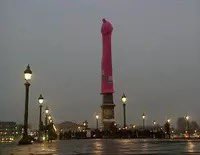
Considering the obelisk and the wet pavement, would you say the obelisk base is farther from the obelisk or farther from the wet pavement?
the wet pavement

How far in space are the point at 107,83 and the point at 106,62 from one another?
6817mm

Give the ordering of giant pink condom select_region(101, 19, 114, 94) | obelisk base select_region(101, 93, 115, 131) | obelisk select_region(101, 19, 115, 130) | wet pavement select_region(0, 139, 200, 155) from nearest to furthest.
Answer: wet pavement select_region(0, 139, 200, 155) → obelisk base select_region(101, 93, 115, 131) → obelisk select_region(101, 19, 115, 130) → giant pink condom select_region(101, 19, 114, 94)

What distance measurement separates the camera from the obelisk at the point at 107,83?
105875 millimetres

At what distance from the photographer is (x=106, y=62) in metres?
114

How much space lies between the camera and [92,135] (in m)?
78.6

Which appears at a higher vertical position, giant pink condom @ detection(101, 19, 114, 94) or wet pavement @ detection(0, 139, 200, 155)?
giant pink condom @ detection(101, 19, 114, 94)

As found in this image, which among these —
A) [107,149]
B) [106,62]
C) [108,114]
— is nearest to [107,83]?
[106,62]

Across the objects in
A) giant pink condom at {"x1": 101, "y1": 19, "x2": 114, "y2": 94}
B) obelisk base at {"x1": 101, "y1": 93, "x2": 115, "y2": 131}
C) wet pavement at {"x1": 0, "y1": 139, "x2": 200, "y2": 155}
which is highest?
giant pink condom at {"x1": 101, "y1": 19, "x2": 114, "y2": 94}

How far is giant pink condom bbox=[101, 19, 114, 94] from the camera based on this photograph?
10886 cm

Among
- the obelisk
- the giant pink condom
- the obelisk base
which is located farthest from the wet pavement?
the giant pink condom

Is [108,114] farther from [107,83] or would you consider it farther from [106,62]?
[106,62]

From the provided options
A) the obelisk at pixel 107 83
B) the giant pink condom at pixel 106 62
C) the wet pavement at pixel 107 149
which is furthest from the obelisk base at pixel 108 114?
the wet pavement at pixel 107 149

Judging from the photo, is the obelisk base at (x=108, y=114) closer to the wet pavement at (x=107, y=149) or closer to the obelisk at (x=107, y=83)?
the obelisk at (x=107, y=83)

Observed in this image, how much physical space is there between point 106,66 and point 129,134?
45.6 m
